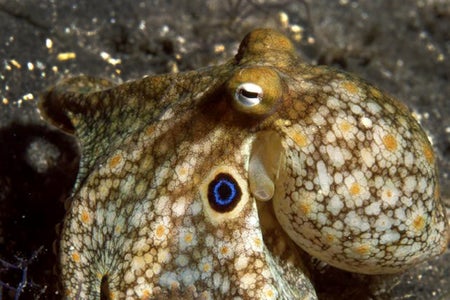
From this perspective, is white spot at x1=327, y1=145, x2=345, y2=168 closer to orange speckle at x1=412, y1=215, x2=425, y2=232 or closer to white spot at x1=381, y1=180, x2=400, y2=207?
white spot at x1=381, y1=180, x2=400, y2=207

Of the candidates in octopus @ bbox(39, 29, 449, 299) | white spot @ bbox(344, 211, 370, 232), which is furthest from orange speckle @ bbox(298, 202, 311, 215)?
white spot @ bbox(344, 211, 370, 232)

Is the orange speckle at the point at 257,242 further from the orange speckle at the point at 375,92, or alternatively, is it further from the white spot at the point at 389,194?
the orange speckle at the point at 375,92

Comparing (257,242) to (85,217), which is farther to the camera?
(85,217)

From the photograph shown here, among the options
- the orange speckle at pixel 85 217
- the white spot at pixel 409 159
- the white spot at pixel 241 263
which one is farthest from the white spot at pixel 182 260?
the white spot at pixel 409 159

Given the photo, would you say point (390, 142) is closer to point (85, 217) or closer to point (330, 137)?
point (330, 137)

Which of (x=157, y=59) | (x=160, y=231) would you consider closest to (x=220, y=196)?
(x=160, y=231)

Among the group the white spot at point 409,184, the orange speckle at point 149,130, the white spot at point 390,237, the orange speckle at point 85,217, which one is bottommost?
the white spot at point 390,237
